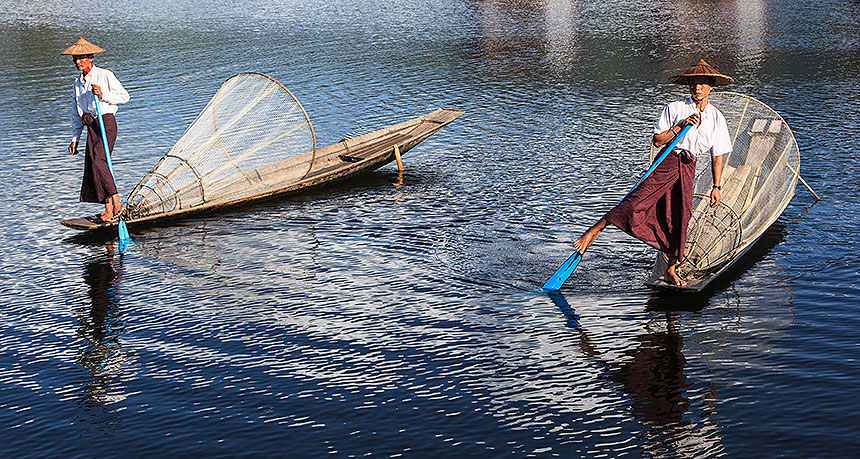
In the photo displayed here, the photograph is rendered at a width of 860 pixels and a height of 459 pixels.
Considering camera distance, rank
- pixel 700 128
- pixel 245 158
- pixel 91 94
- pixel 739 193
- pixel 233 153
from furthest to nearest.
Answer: pixel 245 158 → pixel 233 153 → pixel 91 94 → pixel 739 193 → pixel 700 128

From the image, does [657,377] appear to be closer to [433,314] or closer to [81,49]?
[433,314]

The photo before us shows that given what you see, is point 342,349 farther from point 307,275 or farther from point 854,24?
point 854,24

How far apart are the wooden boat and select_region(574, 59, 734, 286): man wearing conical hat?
0.40 metres

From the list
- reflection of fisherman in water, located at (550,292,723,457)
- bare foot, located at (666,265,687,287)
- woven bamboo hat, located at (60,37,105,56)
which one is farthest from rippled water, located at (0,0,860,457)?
woven bamboo hat, located at (60,37,105,56)

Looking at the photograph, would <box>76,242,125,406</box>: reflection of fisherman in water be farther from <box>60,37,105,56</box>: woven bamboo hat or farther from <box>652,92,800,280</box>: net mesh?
<box>652,92,800,280</box>: net mesh

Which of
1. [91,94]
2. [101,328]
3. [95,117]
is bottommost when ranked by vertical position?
[101,328]

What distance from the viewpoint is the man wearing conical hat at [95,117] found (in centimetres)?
1064

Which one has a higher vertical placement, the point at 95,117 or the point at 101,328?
the point at 95,117

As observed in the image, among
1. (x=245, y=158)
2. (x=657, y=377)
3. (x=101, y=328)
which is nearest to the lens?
(x=657, y=377)

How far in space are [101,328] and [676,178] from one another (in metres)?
5.16

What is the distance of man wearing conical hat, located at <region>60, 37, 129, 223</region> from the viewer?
10641mm

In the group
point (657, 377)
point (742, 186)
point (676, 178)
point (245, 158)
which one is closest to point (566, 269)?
point (676, 178)

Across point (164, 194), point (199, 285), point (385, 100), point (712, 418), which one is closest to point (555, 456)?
point (712, 418)

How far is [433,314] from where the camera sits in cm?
859
